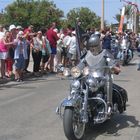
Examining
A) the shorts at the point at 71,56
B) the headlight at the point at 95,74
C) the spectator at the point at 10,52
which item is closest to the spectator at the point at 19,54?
the spectator at the point at 10,52

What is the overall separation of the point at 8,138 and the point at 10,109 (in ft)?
9.04

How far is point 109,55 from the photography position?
26.2 ft

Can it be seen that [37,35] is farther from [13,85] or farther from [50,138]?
[50,138]

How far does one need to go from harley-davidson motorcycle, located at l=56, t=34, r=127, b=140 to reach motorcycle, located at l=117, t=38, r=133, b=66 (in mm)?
14850

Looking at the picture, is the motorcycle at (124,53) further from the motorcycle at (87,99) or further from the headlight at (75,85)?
the headlight at (75,85)

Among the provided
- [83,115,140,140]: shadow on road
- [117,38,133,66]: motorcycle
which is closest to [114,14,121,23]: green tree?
[117,38,133,66]: motorcycle

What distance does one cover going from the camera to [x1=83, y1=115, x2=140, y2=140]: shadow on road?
7.77m

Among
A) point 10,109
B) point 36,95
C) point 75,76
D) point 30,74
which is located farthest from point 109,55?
point 30,74

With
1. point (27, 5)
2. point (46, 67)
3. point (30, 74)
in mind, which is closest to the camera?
point (30, 74)

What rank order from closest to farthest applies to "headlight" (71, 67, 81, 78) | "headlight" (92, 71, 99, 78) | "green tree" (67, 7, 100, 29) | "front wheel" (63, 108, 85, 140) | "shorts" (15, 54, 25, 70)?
1. "front wheel" (63, 108, 85, 140)
2. "headlight" (71, 67, 81, 78)
3. "headlight" (92, 71, 99, 78)
4. "shorts" (15, 54, 25, 70)
5. "green tree" (67, 7, 100, 29)

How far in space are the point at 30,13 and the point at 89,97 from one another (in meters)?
68.3

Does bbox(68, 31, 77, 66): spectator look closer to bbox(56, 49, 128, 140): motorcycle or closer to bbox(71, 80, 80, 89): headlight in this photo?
bbox(56, 49, 128, 140): motorcycle

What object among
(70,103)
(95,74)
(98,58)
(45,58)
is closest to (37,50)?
(45,58)

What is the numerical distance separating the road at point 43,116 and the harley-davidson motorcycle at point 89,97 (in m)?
0.34
